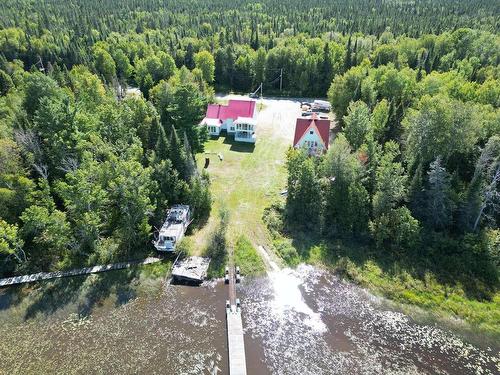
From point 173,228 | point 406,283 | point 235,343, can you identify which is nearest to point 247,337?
point 235,343

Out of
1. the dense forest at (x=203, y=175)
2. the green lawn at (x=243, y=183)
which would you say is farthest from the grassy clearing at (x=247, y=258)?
the dense forest at (x=203, y=175)

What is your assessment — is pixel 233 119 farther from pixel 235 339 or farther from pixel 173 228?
pixel 235 339

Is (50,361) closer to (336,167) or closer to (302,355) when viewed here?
(302,355)

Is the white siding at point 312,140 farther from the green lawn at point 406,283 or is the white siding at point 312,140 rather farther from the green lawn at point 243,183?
the green lawn at point 406,283

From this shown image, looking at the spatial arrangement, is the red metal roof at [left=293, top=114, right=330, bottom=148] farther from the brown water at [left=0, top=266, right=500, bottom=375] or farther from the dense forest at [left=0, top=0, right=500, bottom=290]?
the brown water at [left=0, top=266, right=500, bottom=375]

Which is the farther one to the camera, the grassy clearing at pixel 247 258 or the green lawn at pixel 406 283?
the grassy clearing at pixel 247 258

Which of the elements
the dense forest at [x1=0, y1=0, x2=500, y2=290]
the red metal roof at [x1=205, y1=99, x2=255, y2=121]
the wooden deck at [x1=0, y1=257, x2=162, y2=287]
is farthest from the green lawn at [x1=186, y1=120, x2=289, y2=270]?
the wooden deck at [x1=0, y1=257, x2=162, y2=287]

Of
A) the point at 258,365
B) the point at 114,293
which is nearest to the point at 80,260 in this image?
the point at 114,293
